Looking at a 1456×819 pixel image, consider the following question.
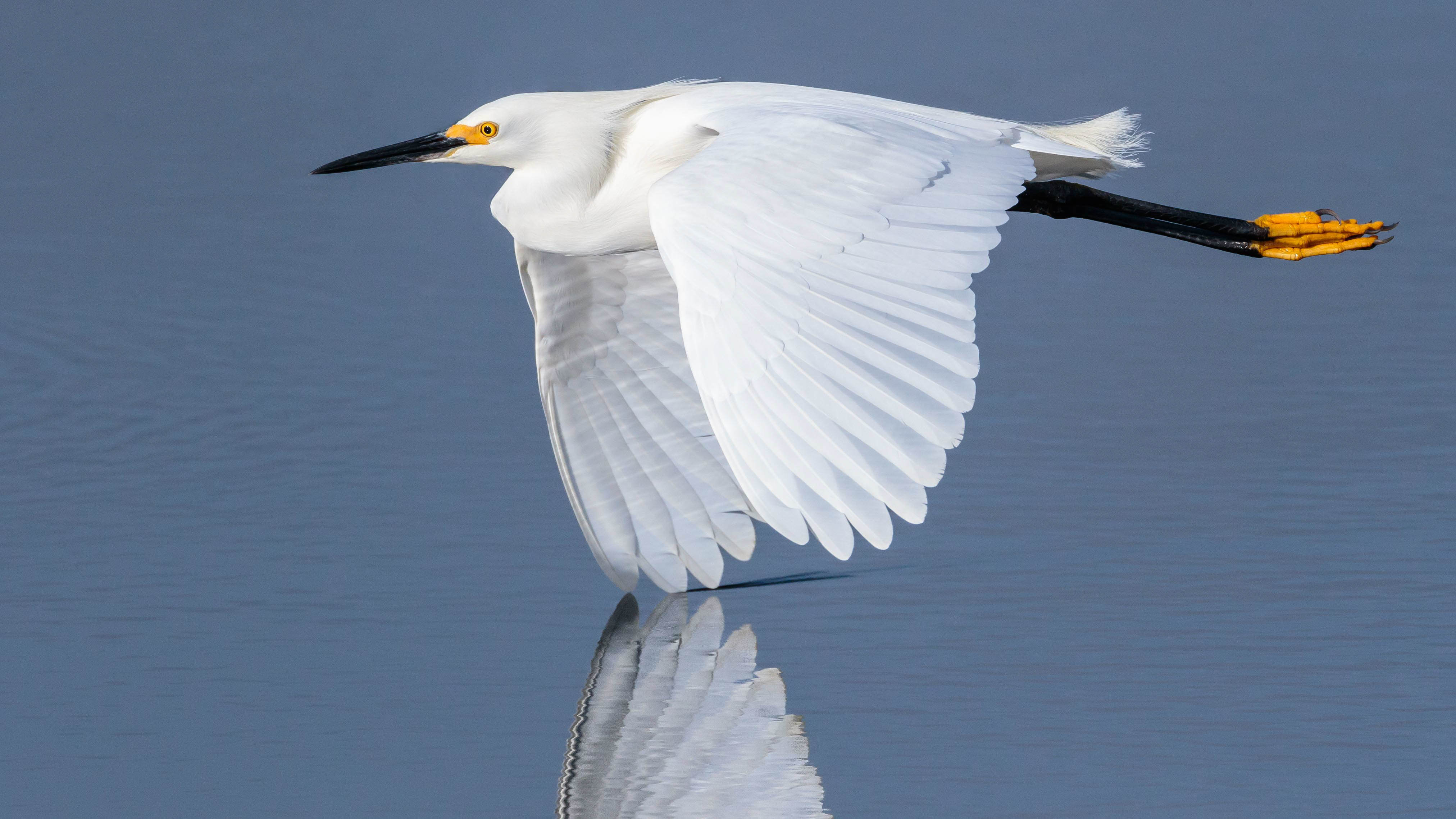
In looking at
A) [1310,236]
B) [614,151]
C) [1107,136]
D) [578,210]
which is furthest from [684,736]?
[1310,236]

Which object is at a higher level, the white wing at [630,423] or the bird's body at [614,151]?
the bird's body at [614,151]

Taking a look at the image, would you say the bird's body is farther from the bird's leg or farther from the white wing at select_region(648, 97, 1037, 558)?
the white wing at select_region(648, 97, 1037, 558)

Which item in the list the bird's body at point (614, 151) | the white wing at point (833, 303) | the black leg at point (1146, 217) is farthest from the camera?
the black leg at point (1146, 217)

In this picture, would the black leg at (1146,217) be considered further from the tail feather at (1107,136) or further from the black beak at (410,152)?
the black beak at (410,152)

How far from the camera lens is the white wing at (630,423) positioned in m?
3.86

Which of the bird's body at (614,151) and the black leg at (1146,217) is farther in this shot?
the black leg at (1146,217)

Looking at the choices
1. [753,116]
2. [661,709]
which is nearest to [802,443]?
[661,709]

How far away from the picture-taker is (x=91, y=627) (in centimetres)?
338

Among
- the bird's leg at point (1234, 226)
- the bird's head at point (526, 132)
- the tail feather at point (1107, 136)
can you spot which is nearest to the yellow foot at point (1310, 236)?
the bird's leg at point (1234, 226)

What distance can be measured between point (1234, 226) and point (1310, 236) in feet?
0.63

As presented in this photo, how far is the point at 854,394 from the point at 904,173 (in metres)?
0.65

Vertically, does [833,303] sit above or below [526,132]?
below

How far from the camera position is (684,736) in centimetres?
280

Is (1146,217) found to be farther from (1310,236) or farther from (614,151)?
(614,151)
